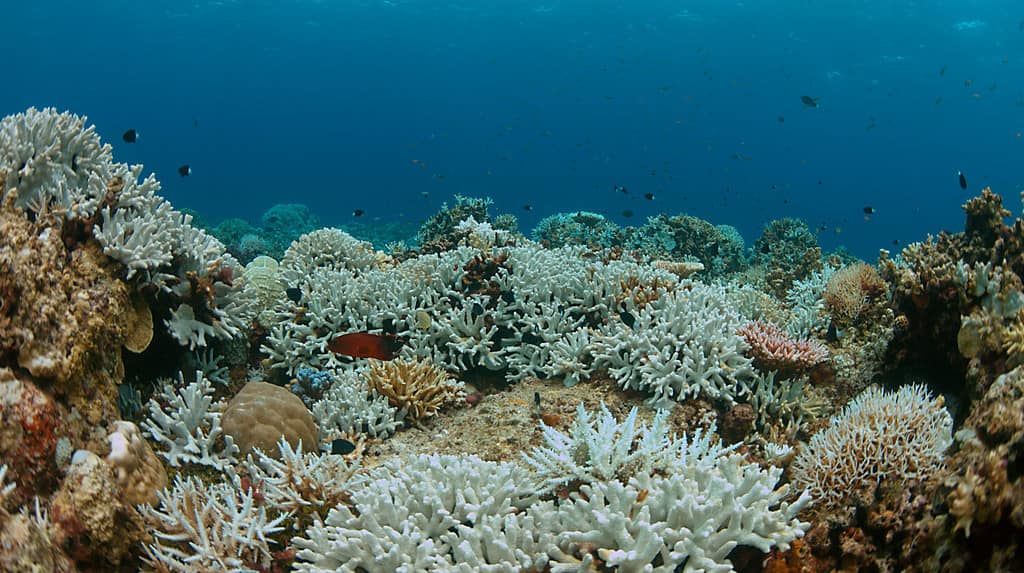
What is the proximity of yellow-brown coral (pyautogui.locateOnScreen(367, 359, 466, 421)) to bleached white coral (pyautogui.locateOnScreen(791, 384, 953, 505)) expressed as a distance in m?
3.47

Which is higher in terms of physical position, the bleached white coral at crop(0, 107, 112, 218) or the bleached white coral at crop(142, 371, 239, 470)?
the bleached white coral at crop(0, 107, 112, 218)

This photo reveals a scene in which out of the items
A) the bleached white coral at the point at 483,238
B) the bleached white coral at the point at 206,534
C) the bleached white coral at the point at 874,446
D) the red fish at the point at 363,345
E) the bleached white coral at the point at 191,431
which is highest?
the bleached white coral at the point at 483,238

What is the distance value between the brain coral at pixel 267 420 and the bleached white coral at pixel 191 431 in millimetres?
111

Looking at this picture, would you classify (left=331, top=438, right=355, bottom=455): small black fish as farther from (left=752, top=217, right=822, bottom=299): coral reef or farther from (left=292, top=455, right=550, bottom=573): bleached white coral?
(left=752, top=217, right=822, bottom=299): coral reef

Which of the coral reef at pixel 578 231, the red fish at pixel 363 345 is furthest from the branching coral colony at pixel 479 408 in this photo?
the coral reef at pixel 578 231

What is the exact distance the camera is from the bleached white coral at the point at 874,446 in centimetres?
374

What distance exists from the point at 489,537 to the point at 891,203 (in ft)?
532

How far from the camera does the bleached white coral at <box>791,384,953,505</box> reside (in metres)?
3.74

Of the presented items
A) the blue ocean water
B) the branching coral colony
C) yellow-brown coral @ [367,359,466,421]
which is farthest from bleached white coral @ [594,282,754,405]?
the blue ocean water

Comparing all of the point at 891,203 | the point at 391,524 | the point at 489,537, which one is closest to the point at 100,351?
the point at 391,524

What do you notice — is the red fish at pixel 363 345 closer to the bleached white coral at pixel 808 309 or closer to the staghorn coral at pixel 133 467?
the staghorn coral at pixel 133 467

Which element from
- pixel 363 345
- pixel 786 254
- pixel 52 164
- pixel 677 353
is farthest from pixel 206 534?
pixel 786 254

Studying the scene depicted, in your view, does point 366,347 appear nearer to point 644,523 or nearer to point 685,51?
point 644,523

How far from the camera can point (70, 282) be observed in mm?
4262
